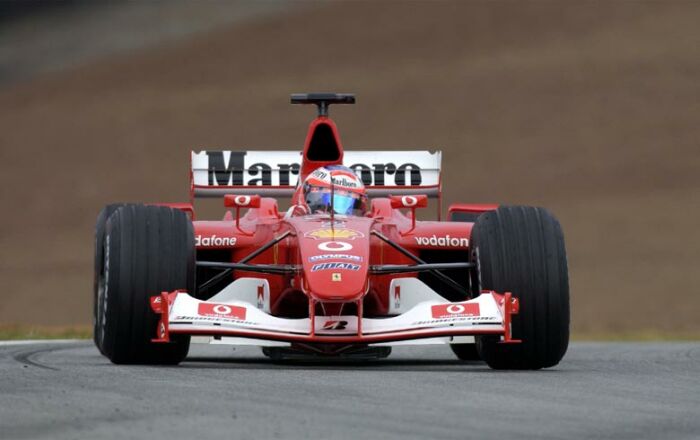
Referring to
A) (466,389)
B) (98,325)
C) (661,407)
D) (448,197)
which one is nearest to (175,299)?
(98,325)

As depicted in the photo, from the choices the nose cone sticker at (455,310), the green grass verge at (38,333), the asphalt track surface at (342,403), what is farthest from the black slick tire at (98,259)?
the green grass verge at (38,333)

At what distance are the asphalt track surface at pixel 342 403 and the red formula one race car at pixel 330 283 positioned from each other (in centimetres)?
42

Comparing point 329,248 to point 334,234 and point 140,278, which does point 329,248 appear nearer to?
point 334,234

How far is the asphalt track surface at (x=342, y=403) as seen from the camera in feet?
24.5

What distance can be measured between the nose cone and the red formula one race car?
0.01m

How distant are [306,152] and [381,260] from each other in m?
1.90

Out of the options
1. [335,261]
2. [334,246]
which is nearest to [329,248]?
[334,246]

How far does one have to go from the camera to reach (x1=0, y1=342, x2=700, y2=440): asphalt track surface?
7.48 m

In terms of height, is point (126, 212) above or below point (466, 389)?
above

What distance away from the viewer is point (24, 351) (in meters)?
17.1

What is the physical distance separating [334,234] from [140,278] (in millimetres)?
1624

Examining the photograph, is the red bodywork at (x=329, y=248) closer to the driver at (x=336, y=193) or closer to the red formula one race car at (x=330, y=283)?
the red formula one race car at (x=330, y=283)

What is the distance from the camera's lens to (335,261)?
1275 centimetres

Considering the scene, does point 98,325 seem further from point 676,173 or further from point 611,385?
point 676,173
